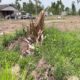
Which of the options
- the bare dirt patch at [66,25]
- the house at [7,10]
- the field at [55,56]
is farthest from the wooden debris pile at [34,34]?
the house at [7,10]

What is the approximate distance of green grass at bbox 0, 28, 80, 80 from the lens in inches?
305

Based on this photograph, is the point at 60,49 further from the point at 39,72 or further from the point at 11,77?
the point at 11,77

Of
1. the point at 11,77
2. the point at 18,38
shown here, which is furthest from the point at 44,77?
the point at 11,77

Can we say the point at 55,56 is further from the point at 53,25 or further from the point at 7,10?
the point at 7,10

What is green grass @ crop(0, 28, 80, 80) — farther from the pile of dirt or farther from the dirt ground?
the dirt ground

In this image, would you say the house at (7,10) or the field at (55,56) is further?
the house at (7,10)

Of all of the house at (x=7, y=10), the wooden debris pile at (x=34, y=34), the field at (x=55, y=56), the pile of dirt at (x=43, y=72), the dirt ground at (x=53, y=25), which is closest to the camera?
the field at (x=55, y=56)

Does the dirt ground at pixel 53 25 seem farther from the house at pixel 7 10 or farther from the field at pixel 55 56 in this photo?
the house at pixel 7 10

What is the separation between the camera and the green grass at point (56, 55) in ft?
25.4

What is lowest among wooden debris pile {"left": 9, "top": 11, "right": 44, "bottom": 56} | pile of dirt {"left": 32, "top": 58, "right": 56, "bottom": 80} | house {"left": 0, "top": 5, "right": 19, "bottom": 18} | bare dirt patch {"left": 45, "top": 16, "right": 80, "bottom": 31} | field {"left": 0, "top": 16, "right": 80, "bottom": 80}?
house {"left": 0, "top": 5, "right": 19, "bottom": 18}

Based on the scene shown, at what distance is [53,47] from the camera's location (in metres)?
10.3

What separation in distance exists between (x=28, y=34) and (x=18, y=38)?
0.70m

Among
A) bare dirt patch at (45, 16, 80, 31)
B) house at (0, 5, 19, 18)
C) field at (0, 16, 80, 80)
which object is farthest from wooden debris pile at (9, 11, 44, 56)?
house at (0, 5, 19, 18)

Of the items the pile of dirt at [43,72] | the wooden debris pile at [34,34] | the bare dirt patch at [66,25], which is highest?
the wooden debris pile at [34,34]
